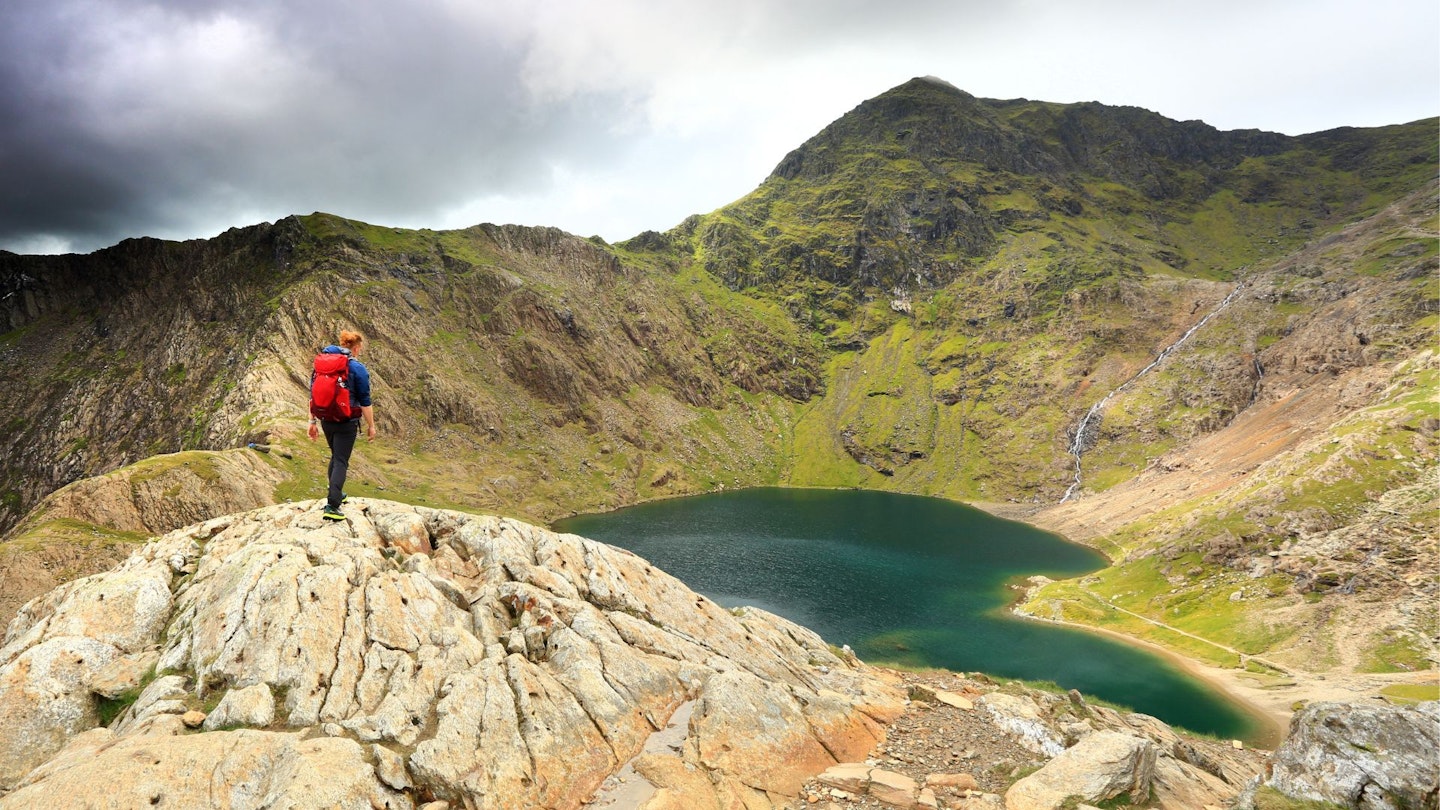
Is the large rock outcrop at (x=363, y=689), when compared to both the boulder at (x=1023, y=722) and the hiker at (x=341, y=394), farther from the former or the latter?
the hiker at (x=341, y=394)

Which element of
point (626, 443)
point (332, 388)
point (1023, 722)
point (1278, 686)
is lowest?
point (1278, 686)

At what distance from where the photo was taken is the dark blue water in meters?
72.1

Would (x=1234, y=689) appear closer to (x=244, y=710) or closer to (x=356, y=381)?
(x=244, y=710)

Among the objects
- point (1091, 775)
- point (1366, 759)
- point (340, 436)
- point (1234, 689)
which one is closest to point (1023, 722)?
point (1091, 775)

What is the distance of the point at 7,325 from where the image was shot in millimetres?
179375

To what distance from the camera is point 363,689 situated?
17.3 meters

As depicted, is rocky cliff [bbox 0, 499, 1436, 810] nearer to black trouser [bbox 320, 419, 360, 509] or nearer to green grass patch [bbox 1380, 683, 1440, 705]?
black trouser [bbox 320, 419, 360, 509]

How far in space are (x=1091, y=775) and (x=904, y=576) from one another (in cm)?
10120

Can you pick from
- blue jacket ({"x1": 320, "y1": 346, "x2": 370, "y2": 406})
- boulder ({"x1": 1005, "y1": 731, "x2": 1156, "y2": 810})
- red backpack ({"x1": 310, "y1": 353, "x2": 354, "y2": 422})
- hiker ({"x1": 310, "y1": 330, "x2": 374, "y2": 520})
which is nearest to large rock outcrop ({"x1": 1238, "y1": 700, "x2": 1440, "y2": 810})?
boulder ({"x1": 1005, "y1": 731, "x2": 1156, "y2": 810})

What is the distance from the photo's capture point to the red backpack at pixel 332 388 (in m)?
17.3

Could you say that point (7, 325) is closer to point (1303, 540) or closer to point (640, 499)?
point (640, 499)

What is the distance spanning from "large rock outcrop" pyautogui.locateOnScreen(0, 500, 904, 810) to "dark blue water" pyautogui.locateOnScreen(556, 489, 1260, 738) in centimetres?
6076

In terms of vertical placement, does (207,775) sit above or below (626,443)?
above

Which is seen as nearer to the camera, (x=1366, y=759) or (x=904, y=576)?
(x=1366, y=759)
